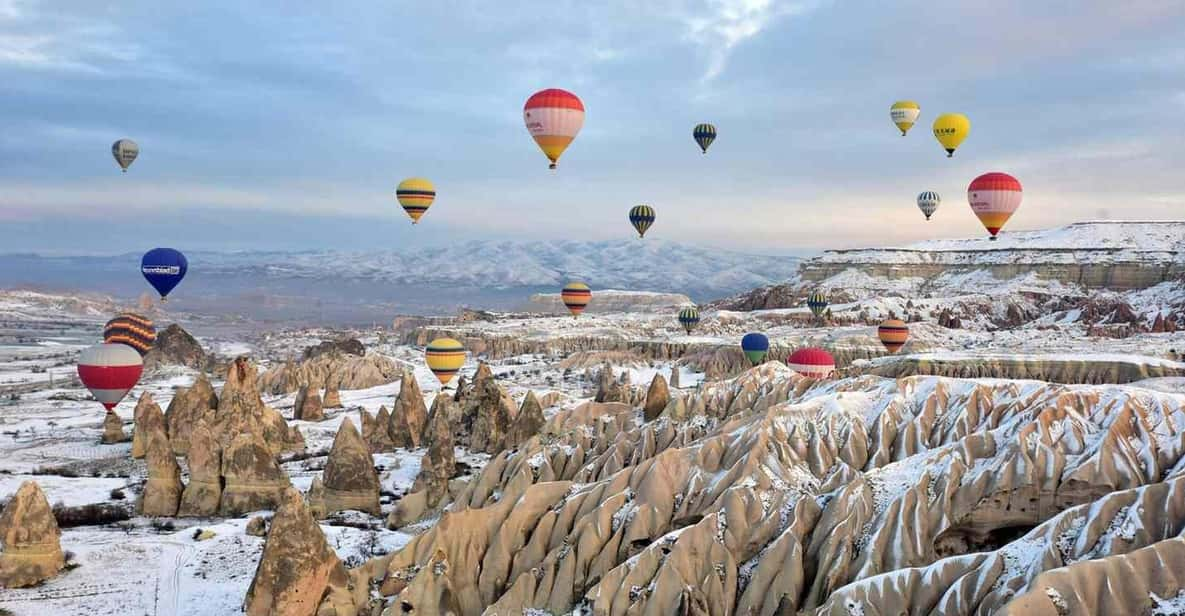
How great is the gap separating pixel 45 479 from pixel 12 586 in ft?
64.9

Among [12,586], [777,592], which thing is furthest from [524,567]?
[12,586]

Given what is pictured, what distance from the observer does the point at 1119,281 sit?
156000 millimetres

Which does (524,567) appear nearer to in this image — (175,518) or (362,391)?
(175,518)

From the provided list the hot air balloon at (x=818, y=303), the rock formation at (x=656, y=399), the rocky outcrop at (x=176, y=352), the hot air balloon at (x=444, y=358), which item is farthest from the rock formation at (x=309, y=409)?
the hot air balloon at (x=818, y=303)

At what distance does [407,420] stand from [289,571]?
34581 millimetres

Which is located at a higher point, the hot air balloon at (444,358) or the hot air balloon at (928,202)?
the hot air balloon at (928,202)

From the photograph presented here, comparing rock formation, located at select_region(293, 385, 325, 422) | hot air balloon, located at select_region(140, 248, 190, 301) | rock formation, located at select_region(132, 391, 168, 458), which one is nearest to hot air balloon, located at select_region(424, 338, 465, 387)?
rock formation, located at select_region(293, 385, 325, 422)

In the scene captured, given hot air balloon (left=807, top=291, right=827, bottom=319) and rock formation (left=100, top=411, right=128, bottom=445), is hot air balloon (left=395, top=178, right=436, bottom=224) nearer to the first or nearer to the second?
rock formation (left=100, top=411, right=128, bottom=445)

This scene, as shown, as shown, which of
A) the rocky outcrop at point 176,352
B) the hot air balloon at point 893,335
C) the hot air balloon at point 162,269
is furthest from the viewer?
the rocky outcrop at point 176,352

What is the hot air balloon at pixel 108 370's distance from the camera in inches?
2486

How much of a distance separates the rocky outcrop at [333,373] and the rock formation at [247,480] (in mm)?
42663

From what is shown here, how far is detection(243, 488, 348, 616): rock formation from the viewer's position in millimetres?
32406

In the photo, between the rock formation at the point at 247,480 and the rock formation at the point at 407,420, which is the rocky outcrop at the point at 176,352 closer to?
the rock formation at the point at 407,420

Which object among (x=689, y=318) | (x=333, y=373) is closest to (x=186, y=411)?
(x=333, y=373)
